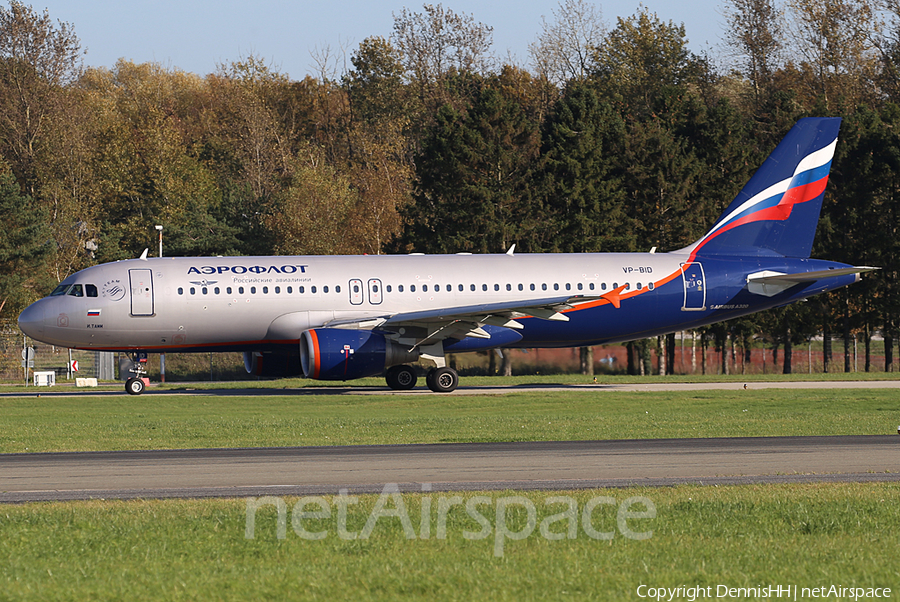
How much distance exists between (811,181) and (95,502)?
31.1 meters

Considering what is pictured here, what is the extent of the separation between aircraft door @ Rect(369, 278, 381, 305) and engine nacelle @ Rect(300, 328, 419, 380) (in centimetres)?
134

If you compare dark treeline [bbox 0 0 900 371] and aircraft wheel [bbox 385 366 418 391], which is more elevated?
dark treeline [bbox 0 0 900 371]

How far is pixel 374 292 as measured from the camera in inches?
1340

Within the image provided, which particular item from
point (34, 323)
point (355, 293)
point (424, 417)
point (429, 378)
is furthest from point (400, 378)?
point (34, 323)

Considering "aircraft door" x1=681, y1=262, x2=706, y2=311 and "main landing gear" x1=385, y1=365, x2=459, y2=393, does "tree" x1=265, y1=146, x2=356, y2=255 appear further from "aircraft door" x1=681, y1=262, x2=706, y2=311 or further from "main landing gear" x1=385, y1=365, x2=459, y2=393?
"aircraft door" x1=681, y1=262, x2=706, y2=311

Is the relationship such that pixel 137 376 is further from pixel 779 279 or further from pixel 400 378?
pixel 779 279

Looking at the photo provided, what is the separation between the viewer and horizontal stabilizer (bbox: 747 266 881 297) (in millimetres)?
35438

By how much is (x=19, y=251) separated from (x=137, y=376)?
23.4 metres

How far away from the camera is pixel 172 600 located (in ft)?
25.2

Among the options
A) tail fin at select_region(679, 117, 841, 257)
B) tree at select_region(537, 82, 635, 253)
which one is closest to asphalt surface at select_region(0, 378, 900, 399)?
tail fin at select_region(679, 117, 841, 257)

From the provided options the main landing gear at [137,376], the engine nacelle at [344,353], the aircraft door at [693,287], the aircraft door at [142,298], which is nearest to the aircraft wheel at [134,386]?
the main landing gear at [137,376]

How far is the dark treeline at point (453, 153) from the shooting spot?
55.0 m

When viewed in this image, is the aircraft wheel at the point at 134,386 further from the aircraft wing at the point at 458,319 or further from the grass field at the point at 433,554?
the grass field at the point at 433,554

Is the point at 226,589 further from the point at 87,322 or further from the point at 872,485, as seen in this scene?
the point at 87,322
